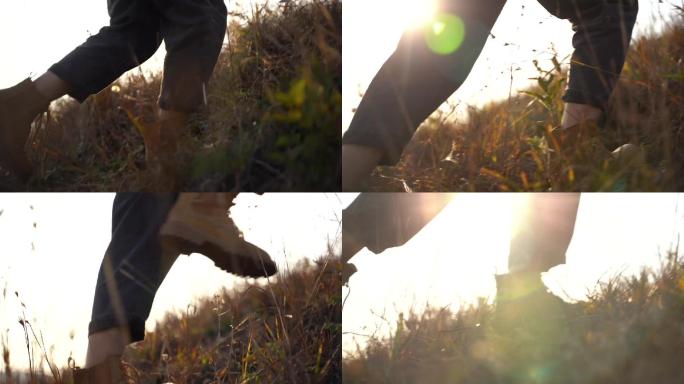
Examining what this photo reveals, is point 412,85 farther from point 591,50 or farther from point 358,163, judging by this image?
point 591,50

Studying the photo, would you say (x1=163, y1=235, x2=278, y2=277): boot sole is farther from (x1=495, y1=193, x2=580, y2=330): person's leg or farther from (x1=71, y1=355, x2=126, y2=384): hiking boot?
(x1=495, y1=193, x2=580, y2=330): person's leg

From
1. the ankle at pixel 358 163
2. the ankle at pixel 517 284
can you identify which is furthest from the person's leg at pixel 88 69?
the ankle at pixel 517 284

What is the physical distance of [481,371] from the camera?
5.23 feet

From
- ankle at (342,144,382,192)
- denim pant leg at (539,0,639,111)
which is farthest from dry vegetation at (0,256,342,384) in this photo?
denim pant leg at (539,0,639,111)

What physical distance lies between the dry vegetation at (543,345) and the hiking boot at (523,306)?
11mm

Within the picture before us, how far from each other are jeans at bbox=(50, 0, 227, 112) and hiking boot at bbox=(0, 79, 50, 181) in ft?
0.27

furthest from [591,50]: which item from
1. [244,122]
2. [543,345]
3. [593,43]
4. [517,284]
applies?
[244,122]

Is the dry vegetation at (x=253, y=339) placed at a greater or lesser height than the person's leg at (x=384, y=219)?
lesser

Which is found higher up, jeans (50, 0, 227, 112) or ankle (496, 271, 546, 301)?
jeans (50, 0, 227, 112)

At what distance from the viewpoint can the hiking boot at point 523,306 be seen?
1621 mm

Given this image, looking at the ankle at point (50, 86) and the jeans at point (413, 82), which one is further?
the ankle at point (50, 86)

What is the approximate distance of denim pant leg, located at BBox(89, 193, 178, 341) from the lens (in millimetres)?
1548

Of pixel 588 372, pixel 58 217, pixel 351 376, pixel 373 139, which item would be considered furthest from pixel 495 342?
pixel 58 217

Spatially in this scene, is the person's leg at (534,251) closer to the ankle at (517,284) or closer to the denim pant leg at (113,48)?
the ankle at (517,284)
